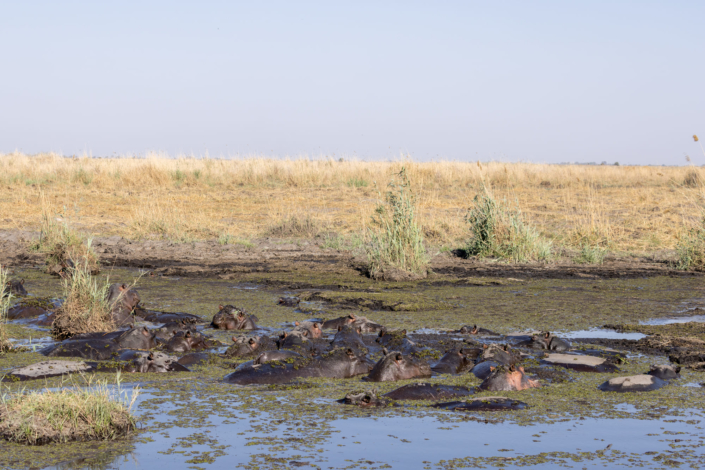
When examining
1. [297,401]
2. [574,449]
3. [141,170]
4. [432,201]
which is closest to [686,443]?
[574,449]

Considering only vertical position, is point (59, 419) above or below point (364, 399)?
above

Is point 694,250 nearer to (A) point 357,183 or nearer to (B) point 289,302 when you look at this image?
(B) point 289,302

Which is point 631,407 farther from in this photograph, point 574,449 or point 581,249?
point 581,249

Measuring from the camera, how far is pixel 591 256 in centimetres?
1248

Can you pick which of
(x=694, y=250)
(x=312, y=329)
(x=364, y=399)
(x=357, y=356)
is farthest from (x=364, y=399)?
(x=694, y=250)

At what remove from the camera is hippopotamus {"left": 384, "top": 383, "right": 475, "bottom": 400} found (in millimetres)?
4973

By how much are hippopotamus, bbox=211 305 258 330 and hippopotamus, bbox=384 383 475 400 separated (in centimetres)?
277

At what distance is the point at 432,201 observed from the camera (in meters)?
18.4

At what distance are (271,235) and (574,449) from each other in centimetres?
1199

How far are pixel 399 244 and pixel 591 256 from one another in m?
3.75

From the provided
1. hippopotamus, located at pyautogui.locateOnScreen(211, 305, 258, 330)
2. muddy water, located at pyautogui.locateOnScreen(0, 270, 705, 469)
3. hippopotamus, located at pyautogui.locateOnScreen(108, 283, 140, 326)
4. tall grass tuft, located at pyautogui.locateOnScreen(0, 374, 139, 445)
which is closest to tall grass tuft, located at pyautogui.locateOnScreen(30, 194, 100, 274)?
hippopotamus, located at pyautogui.locateOnScreen(108, 283, 140, 326)

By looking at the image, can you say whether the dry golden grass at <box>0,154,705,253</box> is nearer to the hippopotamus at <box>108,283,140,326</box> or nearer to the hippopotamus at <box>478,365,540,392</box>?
the hippopotamus at <box>108,283,140,326</box>

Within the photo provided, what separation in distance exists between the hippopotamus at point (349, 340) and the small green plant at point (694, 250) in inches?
285

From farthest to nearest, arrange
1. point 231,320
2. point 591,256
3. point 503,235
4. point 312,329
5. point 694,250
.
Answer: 1. point 503,235
2. point 591,256
3. point 694,250
4. point 231,320
5. point 312,329
